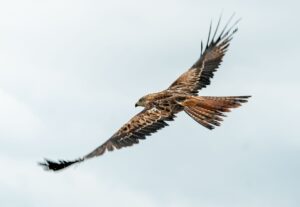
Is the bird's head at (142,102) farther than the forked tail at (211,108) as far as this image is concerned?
Yes

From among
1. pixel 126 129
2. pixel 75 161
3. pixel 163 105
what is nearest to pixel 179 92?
pixel 163 105

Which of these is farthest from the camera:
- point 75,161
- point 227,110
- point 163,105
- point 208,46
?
point 208,46

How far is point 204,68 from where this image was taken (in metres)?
31.9

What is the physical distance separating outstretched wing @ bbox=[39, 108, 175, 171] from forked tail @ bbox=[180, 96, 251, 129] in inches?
30.9

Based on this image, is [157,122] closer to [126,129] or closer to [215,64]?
[126,129]

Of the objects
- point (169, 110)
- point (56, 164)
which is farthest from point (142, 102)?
point (56, 164)

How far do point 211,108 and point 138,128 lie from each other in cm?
218

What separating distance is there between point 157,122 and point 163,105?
44.5 inches

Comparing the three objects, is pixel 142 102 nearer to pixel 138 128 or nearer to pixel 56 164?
pixel 138 128

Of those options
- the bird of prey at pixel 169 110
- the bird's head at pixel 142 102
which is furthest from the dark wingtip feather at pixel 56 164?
the bird's head at pixel 142 102

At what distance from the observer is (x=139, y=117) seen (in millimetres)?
26938

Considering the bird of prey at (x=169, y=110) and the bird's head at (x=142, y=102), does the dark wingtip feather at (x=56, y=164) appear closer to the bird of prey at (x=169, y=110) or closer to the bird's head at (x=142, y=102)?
the bird of prey at (x=169, y=110)

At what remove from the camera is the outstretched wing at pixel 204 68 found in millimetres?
30172

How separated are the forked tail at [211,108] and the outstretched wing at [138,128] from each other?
0.78 m
